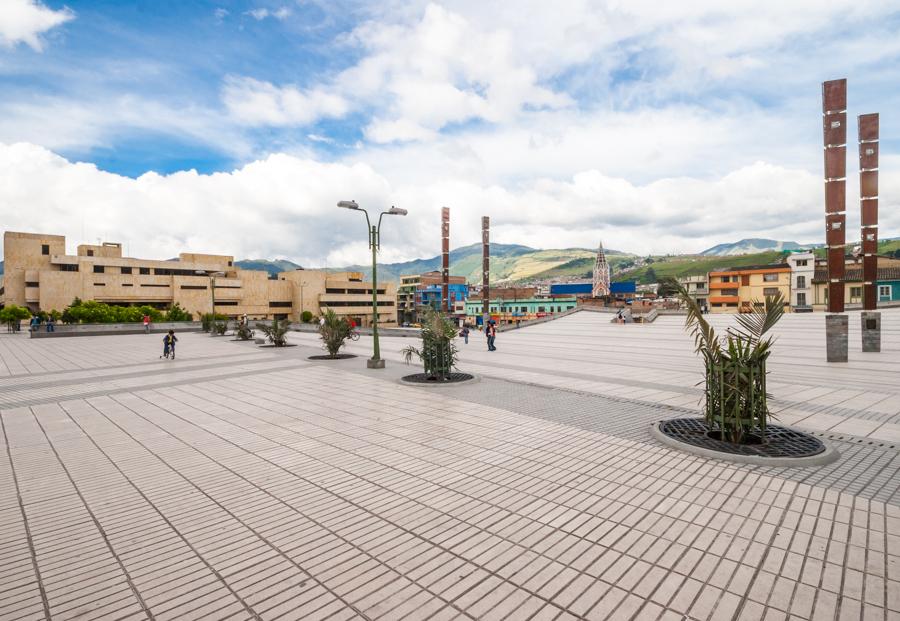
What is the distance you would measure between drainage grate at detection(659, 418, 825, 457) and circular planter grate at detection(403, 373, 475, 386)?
5888mm

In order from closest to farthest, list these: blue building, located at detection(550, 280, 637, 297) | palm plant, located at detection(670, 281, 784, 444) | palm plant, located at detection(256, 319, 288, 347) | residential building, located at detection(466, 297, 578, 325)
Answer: palm plant, located at detection(670, 281, 784, 444)
palm plant, located at detection(256, 319, 288, 347)
residential building, located at detection(466, 297, 578, 325)
blue building, located at detection(550, 280, 637, 297)

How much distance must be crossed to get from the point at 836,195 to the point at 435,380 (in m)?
14.8

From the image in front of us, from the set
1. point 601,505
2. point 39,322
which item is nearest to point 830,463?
point 601,505

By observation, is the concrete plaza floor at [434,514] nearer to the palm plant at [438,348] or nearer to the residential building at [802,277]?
the palm plant at [438,348]

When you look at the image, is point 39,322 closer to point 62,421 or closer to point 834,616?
point 62,421

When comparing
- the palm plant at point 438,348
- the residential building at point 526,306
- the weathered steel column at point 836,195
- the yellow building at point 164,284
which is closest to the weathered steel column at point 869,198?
the weathered steel column at point 836,195

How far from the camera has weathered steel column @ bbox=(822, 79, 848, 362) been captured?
48.6ft

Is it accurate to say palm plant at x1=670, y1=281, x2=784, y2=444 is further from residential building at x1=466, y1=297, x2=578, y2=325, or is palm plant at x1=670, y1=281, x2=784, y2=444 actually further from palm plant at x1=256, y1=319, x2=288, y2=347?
residential building at x1=466, y1=297, x2=578, y2=325

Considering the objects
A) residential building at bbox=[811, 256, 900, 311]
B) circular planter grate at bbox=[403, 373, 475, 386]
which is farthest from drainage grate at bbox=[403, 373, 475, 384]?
residential building at bbox=[811, 256, 900, 311]

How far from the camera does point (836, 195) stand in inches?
593

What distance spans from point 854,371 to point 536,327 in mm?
23893

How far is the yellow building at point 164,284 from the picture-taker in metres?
60.9

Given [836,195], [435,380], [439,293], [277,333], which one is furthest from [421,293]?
[435,380]

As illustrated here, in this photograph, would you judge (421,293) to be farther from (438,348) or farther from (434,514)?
(434,514)
